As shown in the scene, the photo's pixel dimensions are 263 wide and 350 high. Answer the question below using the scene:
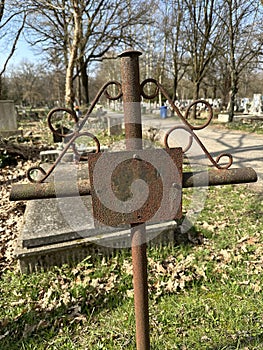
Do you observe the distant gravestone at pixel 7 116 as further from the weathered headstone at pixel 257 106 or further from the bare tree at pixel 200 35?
the weathered headstone at pixel 257 106

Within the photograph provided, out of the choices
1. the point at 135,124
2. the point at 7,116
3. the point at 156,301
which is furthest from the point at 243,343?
the point at 7,116

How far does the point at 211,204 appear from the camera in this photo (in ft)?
14.4

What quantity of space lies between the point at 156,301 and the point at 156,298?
0.03 metres

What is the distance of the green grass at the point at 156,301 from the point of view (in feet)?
6.81

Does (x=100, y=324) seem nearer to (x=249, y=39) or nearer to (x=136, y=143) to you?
(x=136, y=143)

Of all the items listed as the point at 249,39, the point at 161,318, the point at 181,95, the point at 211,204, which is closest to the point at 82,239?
the point at 161,318

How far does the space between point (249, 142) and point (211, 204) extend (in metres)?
6.25

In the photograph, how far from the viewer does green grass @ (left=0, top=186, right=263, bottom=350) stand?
2.08m

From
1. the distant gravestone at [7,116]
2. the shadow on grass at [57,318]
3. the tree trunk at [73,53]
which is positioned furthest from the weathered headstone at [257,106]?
the shadow on grass at [57,318]

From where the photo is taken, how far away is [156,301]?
245 cm

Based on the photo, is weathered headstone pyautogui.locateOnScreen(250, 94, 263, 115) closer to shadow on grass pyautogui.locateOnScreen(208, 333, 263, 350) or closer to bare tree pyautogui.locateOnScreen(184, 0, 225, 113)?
bare tree pyautogui.locateOnScreen(184, 0, 225, 113)

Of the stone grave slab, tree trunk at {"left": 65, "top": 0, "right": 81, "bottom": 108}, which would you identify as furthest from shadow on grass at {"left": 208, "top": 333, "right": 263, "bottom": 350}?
tree trunk at {"left": 65, "top": 0, "right": 81, "bottom": 108}

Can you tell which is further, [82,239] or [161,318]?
[82,239]

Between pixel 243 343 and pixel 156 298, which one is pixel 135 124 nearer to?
pixel 243 343
